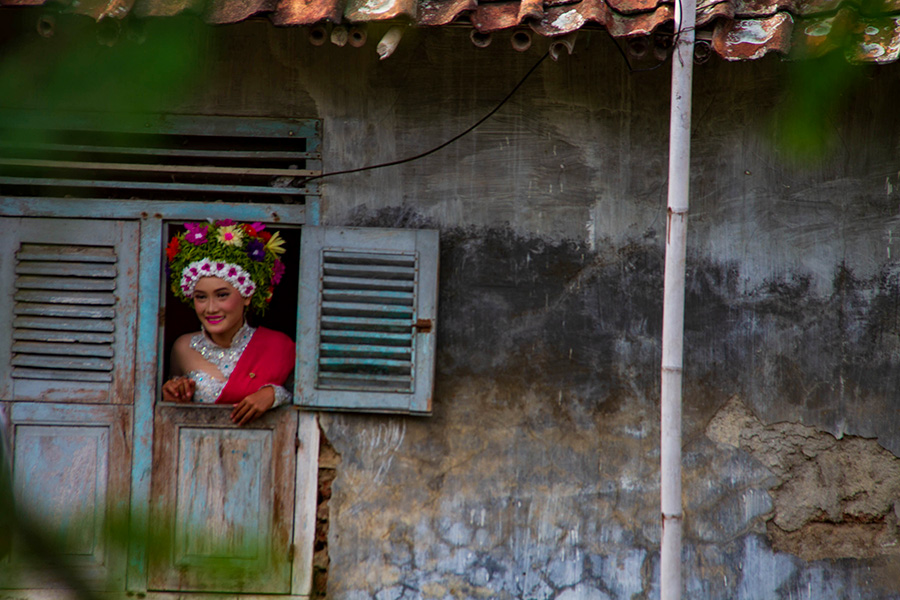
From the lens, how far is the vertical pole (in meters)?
3.23

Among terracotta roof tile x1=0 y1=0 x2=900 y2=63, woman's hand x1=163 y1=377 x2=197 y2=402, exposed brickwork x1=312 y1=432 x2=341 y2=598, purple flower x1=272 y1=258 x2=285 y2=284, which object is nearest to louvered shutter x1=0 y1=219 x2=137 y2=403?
woman's hand x1=163 y1=377 x2=197 y2=402

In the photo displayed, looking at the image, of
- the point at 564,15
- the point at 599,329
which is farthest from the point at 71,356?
the point at 564,15

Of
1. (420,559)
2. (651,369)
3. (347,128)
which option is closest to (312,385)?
(420,559)

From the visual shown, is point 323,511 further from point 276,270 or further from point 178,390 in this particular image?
point 276,270

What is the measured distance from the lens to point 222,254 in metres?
4.32

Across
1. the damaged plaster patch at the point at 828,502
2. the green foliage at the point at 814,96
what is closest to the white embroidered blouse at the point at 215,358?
the damaged plaster patch at the point at 828,502

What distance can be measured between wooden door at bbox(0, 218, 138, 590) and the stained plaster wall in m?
0.96

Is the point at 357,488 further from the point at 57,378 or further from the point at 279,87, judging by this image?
the point at 279,87

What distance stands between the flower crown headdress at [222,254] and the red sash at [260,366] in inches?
10.5

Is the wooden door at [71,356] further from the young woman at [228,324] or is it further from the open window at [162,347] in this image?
the young woman at [228,324]

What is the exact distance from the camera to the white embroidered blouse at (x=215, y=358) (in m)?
4.50

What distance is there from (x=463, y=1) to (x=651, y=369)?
1.93 meters

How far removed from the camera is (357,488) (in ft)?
14.2

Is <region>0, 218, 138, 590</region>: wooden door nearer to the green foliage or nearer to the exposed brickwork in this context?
the exposed brickwork
